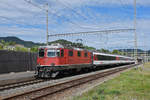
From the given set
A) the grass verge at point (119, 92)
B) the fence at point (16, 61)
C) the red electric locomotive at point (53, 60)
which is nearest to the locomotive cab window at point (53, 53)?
the red electric locomotive at point (53, 60)

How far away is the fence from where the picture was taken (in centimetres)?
2065

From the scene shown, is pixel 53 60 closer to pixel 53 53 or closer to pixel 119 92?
pixel 53 53

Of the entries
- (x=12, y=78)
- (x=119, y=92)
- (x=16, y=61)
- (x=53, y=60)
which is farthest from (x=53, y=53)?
(x=119, y=92)

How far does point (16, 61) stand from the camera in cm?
2262

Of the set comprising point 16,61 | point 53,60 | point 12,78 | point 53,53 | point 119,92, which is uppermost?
point 53,53

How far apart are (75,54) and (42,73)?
497cm

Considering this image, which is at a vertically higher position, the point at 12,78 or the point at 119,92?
the point at 119,92

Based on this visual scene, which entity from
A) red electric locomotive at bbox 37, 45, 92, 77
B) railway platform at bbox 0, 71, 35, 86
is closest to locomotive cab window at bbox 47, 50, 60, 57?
red electric locomotive at bbox 37, 45, 92, 77

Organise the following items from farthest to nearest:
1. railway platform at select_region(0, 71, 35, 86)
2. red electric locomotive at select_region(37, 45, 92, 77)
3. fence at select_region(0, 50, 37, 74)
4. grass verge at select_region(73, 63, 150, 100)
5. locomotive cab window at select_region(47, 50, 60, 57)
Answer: fence at select_region(0, 50, 37, 74)
locomotive cab window at select_region(47, 50, 60, 57)
red electric locomotive at select_region(37, 45, 92, 77)
railway platform at select_region(0, 71, 35, 86)
grass verge at select_region(73, 63, 150, 100)

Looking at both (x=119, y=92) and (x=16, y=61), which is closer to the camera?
(x=119, y=92)

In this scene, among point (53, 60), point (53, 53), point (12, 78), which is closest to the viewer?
point (12, 78)

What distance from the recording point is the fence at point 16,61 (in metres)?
20.7

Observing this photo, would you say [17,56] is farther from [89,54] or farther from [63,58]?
[89,54]

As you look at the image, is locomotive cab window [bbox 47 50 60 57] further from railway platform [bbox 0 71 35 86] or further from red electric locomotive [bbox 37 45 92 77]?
railway platform [bbox 0 71 35 86]
